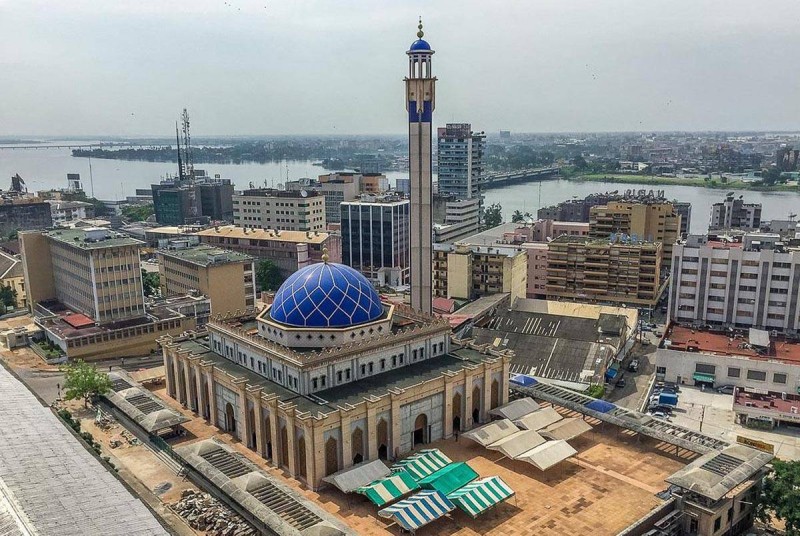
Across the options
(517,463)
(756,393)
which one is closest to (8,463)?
(517,463)

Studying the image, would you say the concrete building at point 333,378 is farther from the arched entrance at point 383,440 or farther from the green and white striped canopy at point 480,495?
the green and white striped canopy at point 480,495

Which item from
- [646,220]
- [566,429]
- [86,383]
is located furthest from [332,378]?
[646,220]

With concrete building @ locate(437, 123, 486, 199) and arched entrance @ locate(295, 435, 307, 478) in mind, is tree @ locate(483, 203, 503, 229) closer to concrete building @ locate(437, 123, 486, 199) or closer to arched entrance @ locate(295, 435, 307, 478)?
concrete building @ locate(437, 123, 486, 199)

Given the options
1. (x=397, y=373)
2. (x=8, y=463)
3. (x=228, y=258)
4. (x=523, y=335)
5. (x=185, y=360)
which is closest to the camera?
(x=8, y=463)

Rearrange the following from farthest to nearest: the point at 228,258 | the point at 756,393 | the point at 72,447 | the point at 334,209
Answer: the point at 334,209 → the point at 228,258 → the point at 756,393 → the point at 72,447

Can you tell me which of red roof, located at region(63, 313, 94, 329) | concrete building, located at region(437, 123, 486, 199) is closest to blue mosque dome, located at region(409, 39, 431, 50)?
red roof, located at region(63, 313, 94, 329)

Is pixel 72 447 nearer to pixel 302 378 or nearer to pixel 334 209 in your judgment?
pixel 302 378
